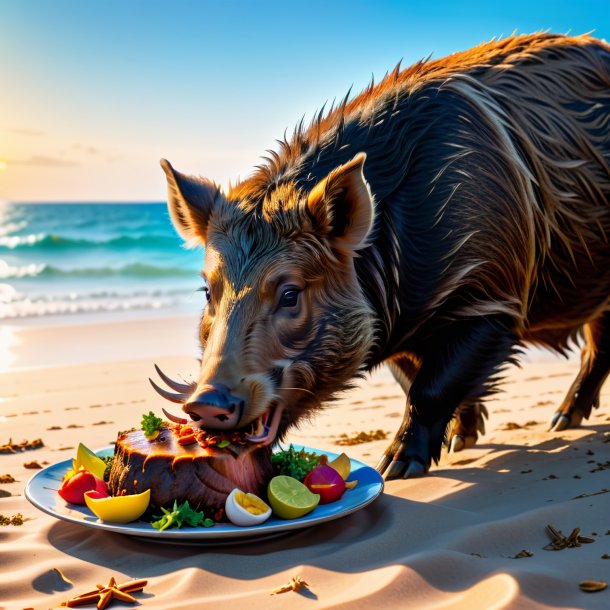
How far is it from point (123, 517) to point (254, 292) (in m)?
1.03

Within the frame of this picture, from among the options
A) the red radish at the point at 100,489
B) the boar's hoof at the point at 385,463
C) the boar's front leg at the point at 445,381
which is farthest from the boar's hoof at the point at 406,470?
the red radish at the point at 100,489

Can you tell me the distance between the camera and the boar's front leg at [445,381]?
14.2 ft

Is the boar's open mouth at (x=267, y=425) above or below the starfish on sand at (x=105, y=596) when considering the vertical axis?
above

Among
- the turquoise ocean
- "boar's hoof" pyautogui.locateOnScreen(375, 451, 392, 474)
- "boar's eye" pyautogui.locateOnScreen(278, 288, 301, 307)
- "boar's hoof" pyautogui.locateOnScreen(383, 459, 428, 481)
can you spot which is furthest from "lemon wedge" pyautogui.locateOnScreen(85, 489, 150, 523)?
"boar's hoof" pyautogui.locateOnScreen(375, 451, 392, 474)

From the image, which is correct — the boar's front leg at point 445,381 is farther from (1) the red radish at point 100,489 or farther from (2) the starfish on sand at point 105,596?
(2) the starfish on sand at point 105,596

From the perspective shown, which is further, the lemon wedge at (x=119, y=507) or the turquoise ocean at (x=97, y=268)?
the turquoise ocean at (x=97, y=268)

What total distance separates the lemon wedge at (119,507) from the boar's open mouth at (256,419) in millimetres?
350

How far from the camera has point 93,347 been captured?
10883 millimetres

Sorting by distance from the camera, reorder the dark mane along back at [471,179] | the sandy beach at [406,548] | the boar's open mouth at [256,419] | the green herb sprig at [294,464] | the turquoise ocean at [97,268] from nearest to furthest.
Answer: the sandy beach at [406,548] < the boar's open mouth at [256,419] < the green herb sprig at [294,464] < the dark mane along back at [471,179] < the turquoise ocean at [97,268]

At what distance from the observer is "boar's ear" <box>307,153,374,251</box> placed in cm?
370

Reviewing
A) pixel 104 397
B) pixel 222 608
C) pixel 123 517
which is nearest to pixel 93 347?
pixel 104 397

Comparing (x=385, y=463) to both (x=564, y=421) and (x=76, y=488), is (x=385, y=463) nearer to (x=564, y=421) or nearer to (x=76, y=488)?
(x=564, y=421)

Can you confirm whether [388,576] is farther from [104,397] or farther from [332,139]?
[104,397]

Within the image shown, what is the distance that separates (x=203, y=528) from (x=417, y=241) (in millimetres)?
1751
